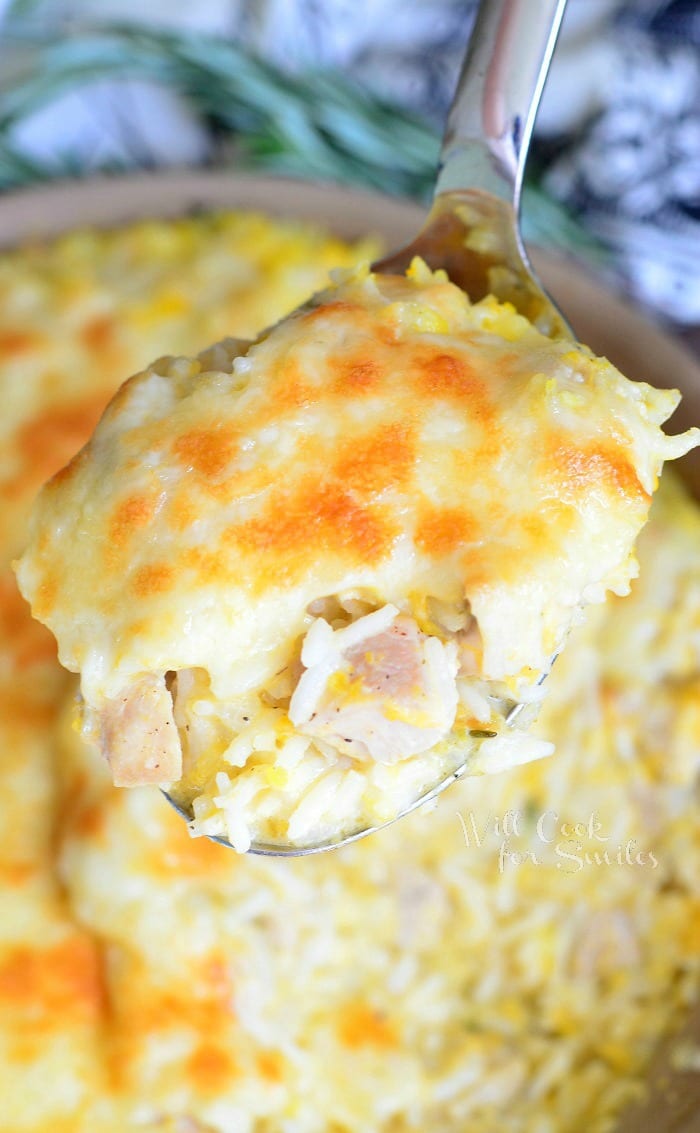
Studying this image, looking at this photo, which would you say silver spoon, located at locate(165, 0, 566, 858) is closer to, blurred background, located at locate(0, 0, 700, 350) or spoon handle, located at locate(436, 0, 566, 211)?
spoon handle, located at locate(436, 0, 566, 211)

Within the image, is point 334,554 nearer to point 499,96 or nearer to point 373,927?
A: point 499,96

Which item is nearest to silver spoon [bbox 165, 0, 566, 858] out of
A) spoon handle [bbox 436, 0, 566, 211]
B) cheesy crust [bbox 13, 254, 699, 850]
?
spoon handle [bbox 436, 0, 566, 211]

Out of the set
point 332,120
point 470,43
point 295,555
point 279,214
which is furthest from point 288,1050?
point 332,120

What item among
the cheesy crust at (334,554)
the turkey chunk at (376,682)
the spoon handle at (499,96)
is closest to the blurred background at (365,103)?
the spoon handle at (499,96)

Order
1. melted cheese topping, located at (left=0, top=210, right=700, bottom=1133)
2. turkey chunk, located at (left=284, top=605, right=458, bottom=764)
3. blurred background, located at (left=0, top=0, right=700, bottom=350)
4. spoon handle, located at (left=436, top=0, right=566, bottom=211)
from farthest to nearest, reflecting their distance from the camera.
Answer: blurred background, located at (left=0, top=0, right=700, bottom=350)
melted cheese topping, located at (left=0, top=210, right=700, bottom=1133)
spoon handle, located at (left=436, top=0, right=566, bottom=211)
turkey chunk, located at (left=284, top=605, right=458, bottom=764)

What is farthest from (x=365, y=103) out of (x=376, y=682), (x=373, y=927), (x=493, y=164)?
(x=376, y=682)

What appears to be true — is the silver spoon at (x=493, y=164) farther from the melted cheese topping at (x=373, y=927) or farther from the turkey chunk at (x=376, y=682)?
the melted cheese topping at (x=373, y=927)
